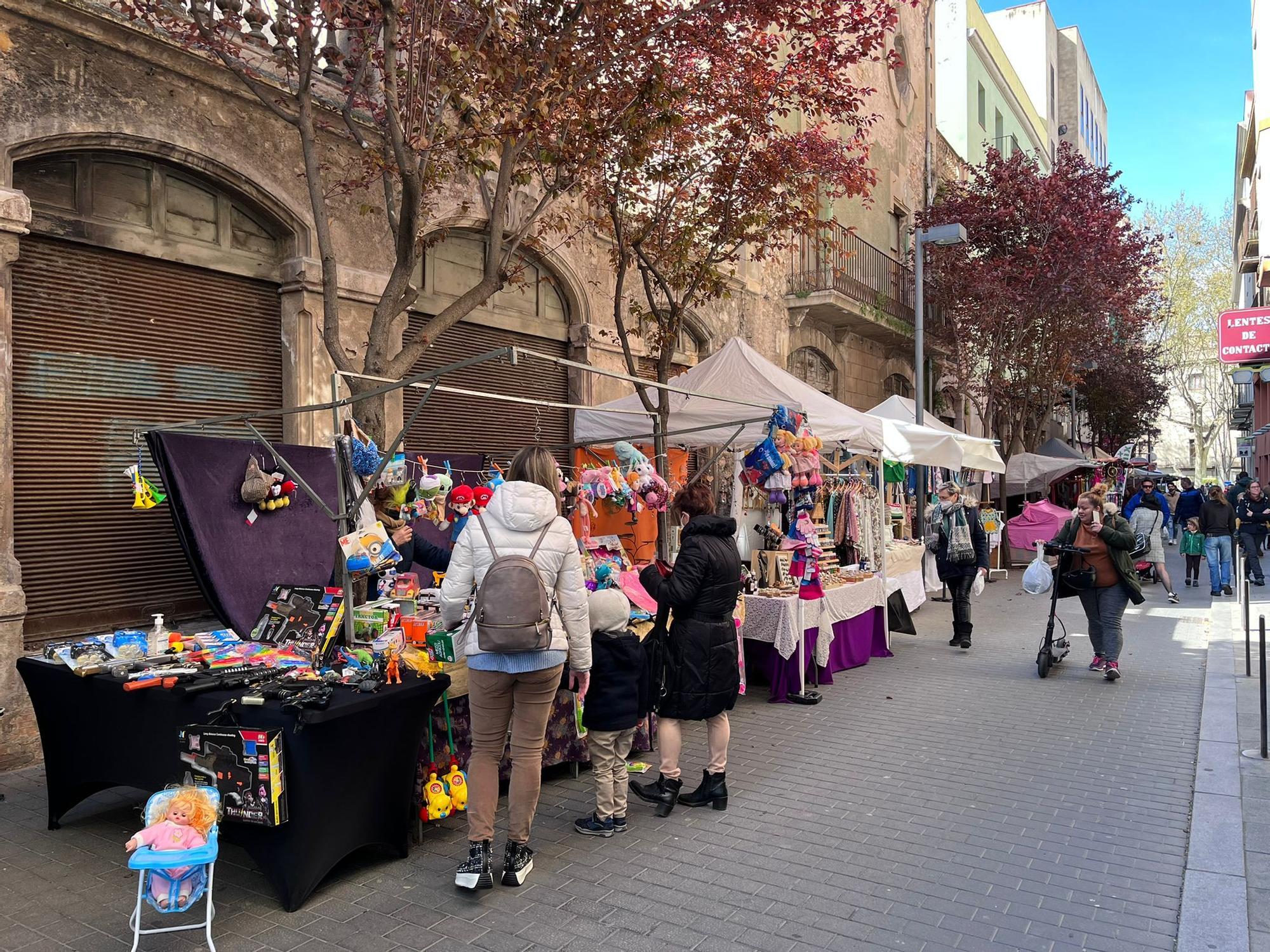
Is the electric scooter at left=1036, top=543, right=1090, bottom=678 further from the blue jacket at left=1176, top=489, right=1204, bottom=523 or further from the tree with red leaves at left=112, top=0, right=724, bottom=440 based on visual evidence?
the blue jacket at left=1176, top=489, right=1204, bottom=523

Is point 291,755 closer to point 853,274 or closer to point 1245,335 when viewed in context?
point 1245,335

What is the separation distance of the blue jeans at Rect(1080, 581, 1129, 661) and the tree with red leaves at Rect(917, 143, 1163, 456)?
41.7ft

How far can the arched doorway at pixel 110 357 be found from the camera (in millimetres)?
6617

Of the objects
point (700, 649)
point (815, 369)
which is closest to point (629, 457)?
point (700, 649)

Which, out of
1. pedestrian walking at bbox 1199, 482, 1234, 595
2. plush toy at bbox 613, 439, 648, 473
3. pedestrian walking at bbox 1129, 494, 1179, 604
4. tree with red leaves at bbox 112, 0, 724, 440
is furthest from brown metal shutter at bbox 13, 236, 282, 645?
pedestrian walking at bbox 1199, 482, 1234, 595

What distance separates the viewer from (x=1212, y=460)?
86.2 m

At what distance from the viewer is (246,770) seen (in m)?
3.88

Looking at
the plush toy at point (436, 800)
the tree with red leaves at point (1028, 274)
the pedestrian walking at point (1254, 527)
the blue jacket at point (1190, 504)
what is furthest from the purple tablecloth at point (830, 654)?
the tree with red leaves at point (1028, 274)

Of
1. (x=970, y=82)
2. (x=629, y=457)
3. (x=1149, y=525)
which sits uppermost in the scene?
(x=970, y=82)

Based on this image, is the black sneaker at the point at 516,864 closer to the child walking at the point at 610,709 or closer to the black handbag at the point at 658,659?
the child walking at the point at 610,709

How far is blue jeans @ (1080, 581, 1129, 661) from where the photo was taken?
8398 millimetres

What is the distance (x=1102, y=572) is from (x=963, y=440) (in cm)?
512

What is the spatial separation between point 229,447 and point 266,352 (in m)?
1.99

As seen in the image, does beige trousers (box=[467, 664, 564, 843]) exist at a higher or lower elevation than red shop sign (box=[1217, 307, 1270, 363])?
lower
